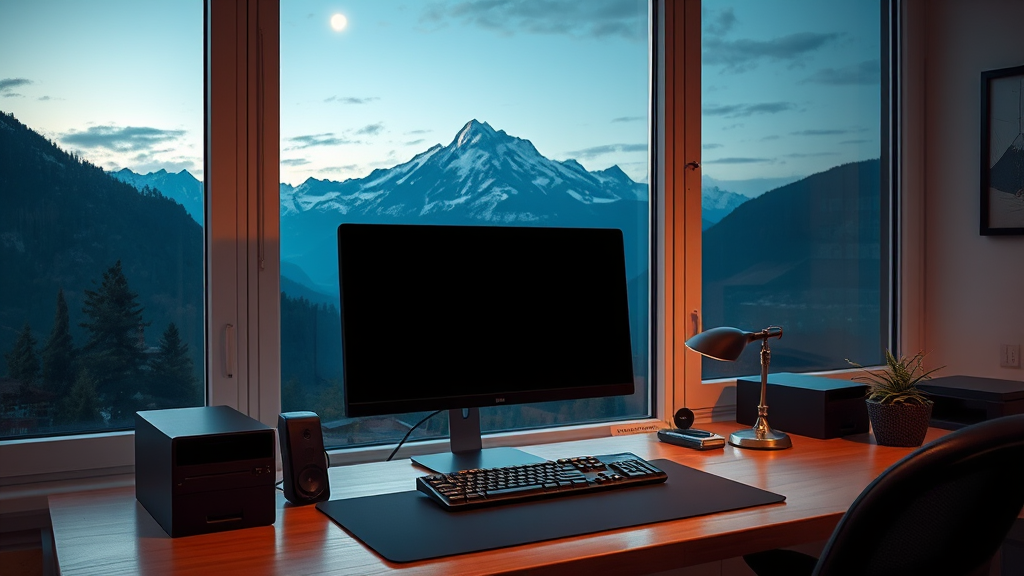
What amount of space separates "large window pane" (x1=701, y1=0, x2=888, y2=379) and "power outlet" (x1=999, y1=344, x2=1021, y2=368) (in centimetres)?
37

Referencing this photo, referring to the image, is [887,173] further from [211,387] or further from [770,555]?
[211,387]

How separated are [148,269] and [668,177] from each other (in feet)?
4.64

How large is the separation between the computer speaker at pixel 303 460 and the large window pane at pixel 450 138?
46 cm

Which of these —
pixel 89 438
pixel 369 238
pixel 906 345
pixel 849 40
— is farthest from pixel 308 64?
pixel 906 345

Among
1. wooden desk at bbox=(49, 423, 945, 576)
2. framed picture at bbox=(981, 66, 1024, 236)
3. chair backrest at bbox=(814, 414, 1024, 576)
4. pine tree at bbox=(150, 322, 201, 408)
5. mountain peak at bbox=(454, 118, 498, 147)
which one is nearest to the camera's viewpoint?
chair backrest at bbox=(814, 414, 1024, 576)

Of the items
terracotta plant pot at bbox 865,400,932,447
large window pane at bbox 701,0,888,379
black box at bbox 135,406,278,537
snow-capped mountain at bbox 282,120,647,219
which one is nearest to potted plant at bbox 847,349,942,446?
terracotta plant pot at bbox 865,400,932,447

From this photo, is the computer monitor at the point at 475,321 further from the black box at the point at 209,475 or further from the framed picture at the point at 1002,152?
the framed picture at the point at 1002,152

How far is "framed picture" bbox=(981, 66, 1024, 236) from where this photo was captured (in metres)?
2.79

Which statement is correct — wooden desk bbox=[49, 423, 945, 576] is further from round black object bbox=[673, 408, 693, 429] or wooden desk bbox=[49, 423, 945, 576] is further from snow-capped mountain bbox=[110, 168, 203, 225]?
snow-capped mountain bbox=[110, 168, 203, 225]

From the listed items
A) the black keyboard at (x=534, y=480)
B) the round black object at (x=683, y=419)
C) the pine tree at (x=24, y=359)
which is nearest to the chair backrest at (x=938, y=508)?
the black keyboard at (x=534, y=480)

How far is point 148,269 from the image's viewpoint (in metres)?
1.90

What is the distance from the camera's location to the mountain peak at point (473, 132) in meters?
2.27

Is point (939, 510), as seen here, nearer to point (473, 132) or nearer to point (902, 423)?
point (902, 423)

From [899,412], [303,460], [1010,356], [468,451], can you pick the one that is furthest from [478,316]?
[1010,356]
